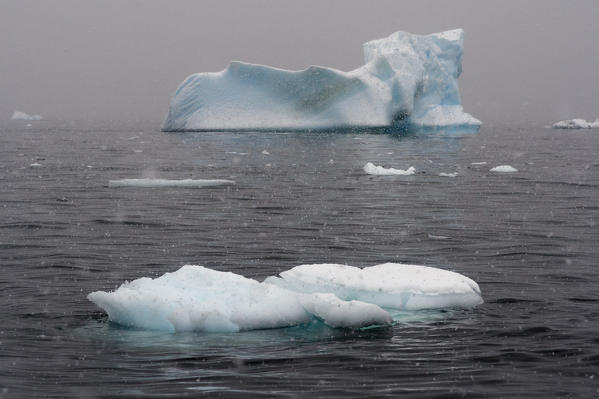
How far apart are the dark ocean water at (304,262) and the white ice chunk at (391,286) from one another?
27 cm

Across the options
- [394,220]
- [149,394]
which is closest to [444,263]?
[394,220]

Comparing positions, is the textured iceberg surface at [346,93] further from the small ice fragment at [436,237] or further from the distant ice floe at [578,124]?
the small ice fragment at [436,237]

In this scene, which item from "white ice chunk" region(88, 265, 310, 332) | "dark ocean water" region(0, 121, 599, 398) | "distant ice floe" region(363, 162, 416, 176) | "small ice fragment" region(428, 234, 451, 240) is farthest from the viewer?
"distant ice floe" region(363, 162, 416, 176)

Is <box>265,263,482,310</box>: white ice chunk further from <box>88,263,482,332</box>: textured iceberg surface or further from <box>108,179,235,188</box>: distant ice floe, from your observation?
<box>108,179,235,188</box>: distant ice floe

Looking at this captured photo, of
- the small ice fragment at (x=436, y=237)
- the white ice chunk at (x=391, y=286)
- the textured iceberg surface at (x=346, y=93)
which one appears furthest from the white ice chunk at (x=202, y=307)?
the textured iceberg surface at (x=346, y=93)

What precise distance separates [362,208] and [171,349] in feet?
33.4

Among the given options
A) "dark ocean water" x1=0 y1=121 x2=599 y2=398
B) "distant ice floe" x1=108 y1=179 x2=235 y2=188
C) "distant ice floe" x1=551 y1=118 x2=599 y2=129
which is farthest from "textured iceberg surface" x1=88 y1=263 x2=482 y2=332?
"distant ice floe" x1=551 y1=118 x2=599 y2=129

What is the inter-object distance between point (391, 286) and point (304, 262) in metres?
3.00

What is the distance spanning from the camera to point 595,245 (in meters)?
11.9

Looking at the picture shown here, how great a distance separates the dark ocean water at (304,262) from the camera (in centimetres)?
576

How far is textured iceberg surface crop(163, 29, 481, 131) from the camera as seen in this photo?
40.2 m

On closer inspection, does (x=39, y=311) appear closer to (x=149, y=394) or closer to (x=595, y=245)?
(x=149, y=394)

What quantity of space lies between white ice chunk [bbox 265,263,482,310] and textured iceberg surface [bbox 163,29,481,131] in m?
32.2

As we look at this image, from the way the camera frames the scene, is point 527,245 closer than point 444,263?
No
